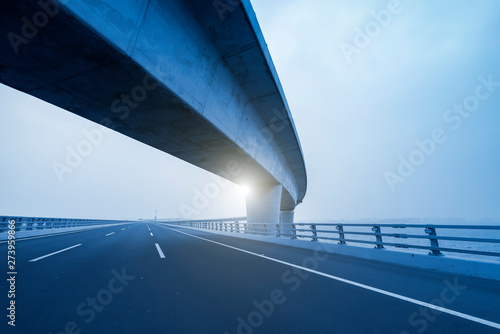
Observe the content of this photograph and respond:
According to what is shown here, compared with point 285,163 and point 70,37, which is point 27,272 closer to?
point 70,37

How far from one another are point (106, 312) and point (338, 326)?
3383mm

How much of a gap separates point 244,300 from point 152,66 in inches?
222

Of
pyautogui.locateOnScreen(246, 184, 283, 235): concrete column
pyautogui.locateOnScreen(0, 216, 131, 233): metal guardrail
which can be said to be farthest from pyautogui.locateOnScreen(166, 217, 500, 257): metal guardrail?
pyautogui.locateOnScreen(0, 216, 131, 233): metal guardrail

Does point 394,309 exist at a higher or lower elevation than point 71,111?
lower

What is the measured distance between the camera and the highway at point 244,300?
112 inches

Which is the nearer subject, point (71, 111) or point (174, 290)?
point (174, 290)

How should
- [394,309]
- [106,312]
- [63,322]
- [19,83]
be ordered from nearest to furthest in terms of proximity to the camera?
[63,322] → [106,312] → [394,309] → [19,83]

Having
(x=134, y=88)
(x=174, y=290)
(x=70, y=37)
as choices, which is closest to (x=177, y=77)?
(x=134, y=88)

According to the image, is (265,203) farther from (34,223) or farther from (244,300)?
(34,223)

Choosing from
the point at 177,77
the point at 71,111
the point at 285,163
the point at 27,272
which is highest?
the point at 285,163

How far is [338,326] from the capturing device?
286 centimetres

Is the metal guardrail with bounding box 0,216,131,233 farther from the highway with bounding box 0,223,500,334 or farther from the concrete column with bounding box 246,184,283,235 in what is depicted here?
the concrete column with bounding box 246,184,283,235

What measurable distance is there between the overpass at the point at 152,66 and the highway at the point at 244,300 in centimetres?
485

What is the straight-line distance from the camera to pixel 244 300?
12.2ft
